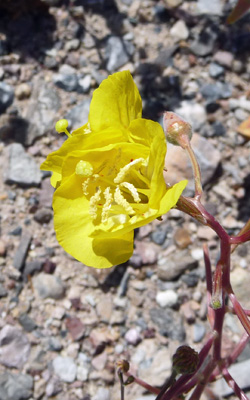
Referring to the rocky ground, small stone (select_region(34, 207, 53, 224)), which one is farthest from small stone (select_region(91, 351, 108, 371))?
small stone (select_region(34, 207, 53, 224))

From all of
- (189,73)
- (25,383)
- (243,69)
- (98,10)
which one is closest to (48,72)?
(98,10)

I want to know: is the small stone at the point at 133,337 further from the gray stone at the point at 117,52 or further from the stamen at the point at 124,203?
the gray stone at the point at 117,52

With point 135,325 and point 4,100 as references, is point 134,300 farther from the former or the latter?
point 4,100

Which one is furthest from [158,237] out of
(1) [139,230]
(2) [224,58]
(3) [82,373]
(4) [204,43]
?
(4) [204,43]

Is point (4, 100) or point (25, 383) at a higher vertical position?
point (4, 100)

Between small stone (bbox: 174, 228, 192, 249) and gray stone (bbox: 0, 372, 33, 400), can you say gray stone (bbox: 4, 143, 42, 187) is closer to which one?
small stone (bbox: 174, 228, 192, 249)

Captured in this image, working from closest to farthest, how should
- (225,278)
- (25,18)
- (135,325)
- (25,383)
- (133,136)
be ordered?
(133,136) → (225,278) → (25,383) → (135,325) → (25,18)
